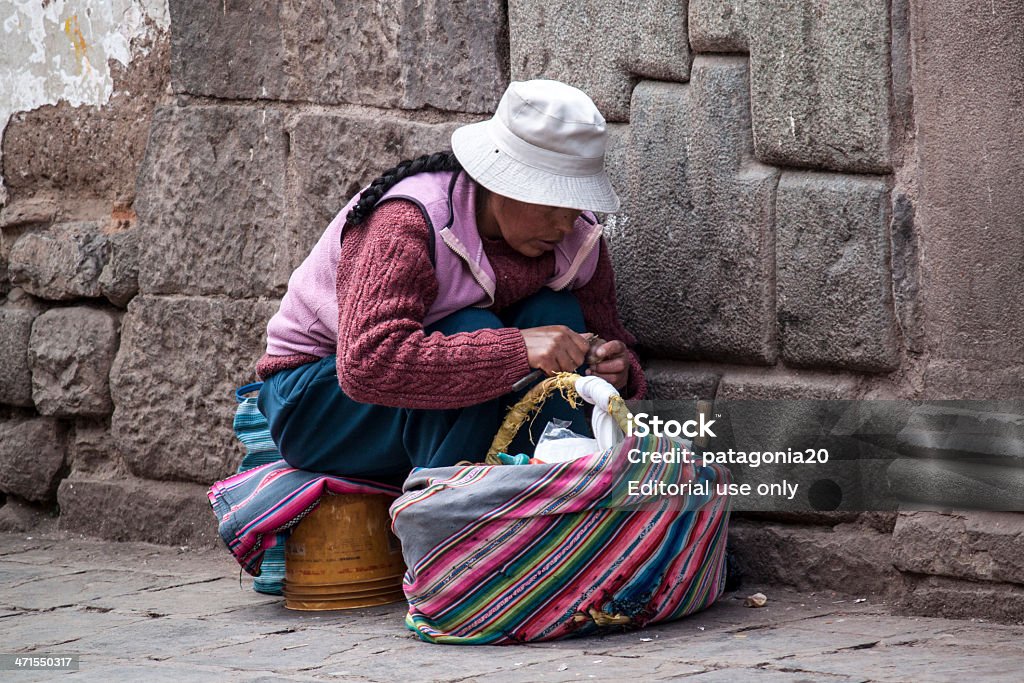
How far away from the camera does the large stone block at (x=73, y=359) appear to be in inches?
166

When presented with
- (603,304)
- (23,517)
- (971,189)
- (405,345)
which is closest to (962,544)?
(971,189)

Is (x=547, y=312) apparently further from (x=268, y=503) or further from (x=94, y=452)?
(x=94, y=452)

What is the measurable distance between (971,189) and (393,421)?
130cm

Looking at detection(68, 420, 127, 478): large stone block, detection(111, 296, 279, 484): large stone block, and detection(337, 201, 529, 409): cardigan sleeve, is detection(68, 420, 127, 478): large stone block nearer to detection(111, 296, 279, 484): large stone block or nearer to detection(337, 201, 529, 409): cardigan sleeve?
detection(111, 296, 279, 484): large stone block

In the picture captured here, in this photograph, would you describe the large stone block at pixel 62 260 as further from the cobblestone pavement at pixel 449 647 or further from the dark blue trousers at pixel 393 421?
the dark blue trousers at pixel 393 421

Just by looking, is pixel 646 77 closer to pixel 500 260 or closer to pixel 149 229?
pixel 500 260

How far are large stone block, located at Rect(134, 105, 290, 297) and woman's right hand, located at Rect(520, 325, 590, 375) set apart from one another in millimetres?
1151

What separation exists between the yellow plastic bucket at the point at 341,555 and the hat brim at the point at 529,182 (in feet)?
2.66

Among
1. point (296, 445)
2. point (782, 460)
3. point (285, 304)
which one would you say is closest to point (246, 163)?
point (285, 304)

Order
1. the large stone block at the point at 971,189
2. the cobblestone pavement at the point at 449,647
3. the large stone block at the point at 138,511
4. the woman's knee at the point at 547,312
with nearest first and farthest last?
the cobblestone pavement at the point at 449,647
the large stone block at the point at 971,189
the woman's knee at the point at 547,312
the large stone block at the point at 138,511

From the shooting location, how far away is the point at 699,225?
3188mm

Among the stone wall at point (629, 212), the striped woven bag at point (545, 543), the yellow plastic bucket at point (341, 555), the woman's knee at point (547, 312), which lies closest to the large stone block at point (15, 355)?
the stone wall at point (629, 212)

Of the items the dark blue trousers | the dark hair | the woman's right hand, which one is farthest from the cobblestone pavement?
the dark hair

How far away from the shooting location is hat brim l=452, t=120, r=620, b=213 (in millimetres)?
2895
